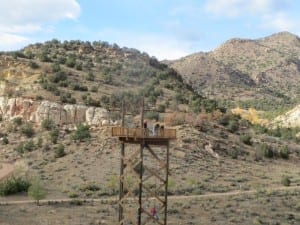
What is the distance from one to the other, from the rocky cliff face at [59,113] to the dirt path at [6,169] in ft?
33.7

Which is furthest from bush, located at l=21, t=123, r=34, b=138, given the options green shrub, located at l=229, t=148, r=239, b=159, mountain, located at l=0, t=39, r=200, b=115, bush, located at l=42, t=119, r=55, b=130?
green shrub, located at l=229, t=148, r=239, b=159

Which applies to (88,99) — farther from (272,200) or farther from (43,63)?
(272,200)

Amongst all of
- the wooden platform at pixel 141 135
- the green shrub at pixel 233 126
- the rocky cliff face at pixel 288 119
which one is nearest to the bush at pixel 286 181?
the green shrub at pixel 233 126

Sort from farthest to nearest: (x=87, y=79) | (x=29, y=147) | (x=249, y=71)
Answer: (x=249, y=71), (x=87, y=79), (x=29, y=147)

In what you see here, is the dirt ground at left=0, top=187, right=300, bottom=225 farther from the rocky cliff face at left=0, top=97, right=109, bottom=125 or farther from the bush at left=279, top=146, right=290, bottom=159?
the rocky cliff face at left=0, top=97, right=109, bottom=125

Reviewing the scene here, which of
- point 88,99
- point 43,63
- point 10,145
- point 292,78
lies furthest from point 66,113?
point 292,78

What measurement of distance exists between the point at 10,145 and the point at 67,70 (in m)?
20.7

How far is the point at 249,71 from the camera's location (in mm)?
160125

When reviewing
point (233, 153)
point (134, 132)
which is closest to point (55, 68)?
point (233, 153)

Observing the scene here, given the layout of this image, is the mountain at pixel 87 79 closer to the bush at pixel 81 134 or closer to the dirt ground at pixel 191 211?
the bush at pixel 81 134

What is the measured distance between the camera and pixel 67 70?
72750mm

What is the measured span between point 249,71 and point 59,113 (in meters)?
109

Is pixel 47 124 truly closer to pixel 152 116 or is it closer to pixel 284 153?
pixel 152 116

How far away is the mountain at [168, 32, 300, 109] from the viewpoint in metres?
138
